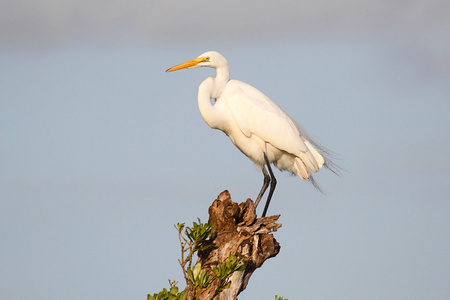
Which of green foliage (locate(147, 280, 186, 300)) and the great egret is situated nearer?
green foliage (locate(147, 280, 186, 300))

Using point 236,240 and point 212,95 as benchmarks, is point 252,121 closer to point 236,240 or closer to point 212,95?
point 212,95

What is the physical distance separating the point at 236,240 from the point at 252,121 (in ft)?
11.9

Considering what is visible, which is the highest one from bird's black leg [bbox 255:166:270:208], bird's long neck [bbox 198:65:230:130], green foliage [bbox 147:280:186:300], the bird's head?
the bird's head

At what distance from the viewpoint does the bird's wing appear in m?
11.9

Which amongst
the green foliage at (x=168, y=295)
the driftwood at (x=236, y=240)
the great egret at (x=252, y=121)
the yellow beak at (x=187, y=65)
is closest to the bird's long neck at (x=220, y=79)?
the great egret at (x=252, y=121)

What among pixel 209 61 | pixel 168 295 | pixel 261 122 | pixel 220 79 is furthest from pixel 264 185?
pixel 168 295

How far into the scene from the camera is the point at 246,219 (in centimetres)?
878

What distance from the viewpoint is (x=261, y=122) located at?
11.9 metres

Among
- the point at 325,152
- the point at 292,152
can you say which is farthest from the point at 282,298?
the point at 325,152

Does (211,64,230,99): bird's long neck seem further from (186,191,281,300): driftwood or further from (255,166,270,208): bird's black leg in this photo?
(186,191,281,300): driftwood

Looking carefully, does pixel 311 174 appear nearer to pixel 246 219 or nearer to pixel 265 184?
pixel 265 184

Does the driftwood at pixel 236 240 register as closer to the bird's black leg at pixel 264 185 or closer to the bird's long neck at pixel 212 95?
the bird's long neck at pixel 212 95

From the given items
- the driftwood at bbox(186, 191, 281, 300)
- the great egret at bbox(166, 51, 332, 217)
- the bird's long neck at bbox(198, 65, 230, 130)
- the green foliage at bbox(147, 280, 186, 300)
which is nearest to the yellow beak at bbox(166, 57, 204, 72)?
the great egret at bbox(166, 51, 332, 217)

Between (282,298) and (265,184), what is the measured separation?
15.4ft
